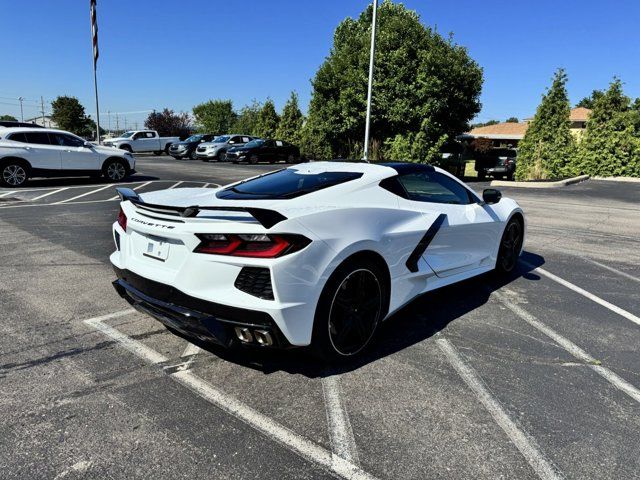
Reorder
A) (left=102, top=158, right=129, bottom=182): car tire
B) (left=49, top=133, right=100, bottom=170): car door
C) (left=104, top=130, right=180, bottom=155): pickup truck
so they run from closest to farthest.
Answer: (left=49, top=133, right=100, bottom=170): car door, (left=102, top=158, right=129, bottom=182): car tire, (left=104, top=130, right=180, bottom=155): pickup truck

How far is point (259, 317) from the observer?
2816 mm

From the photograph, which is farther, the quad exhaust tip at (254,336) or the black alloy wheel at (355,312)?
the black alloy wheel at (355,312)

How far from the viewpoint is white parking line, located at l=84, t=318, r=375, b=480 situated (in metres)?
2.30

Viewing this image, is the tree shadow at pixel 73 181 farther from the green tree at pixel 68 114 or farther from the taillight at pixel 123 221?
the green tree at pixel 68 114

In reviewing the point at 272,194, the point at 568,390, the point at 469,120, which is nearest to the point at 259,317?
the point at 272,194

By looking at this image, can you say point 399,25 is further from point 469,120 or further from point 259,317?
point 259,317

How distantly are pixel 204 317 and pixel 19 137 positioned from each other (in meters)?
13.9

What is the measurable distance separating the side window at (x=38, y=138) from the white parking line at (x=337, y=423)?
46.5ft

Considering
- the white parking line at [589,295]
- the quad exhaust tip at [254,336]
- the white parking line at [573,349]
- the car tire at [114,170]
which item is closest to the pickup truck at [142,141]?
the car tire at [114,170]

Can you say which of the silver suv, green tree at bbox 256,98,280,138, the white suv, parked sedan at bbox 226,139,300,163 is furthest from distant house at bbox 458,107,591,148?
the white suv

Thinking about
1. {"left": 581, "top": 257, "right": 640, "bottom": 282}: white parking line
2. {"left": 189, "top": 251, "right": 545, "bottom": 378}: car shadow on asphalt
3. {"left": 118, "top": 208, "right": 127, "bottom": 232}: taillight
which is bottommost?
{"left": 189, "top": 251, "right": 545, "bottom": 378}: car shadow on asphalt

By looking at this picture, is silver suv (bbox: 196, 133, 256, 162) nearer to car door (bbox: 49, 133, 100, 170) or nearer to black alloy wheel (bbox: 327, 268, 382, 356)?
car door (bbox: 49, 133, 100, 170)

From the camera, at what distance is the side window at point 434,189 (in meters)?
4.12

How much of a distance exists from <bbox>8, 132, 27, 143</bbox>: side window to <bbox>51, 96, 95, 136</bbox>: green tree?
1654 inches
